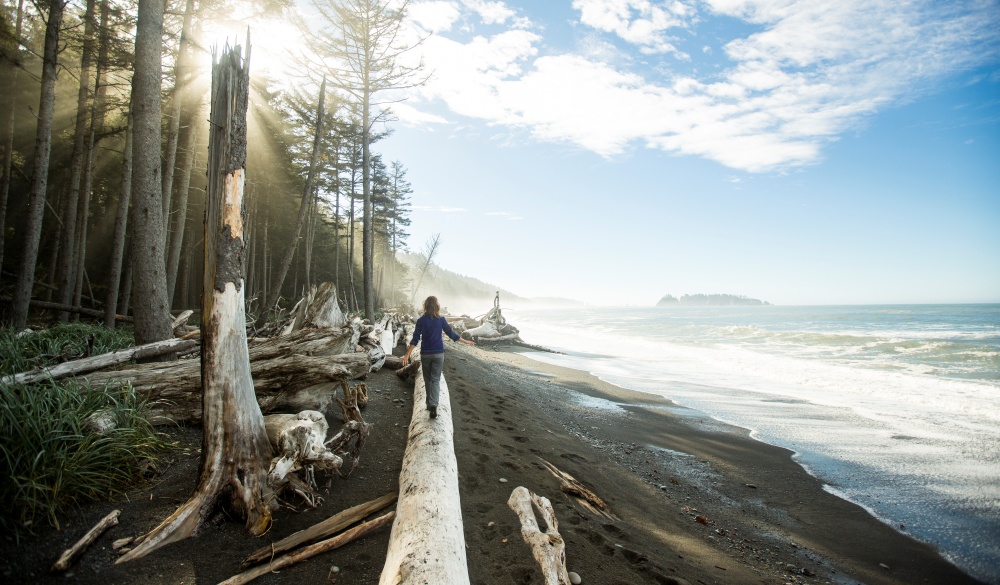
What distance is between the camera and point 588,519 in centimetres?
388

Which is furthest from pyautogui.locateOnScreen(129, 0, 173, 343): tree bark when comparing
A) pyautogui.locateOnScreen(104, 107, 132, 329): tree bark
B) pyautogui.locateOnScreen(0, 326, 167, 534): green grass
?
pyautogui.locateOnScreen(104, 107, 132, 329): tree bark

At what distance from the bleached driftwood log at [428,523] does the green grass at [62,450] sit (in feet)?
7.22

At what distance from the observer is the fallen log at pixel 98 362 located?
14.3 feet

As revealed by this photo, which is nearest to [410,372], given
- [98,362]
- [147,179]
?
[98,362]

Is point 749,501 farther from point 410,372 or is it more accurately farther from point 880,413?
point 880,413

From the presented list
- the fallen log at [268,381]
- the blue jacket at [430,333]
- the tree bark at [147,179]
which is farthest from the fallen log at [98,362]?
the blue jacket at [430,333]

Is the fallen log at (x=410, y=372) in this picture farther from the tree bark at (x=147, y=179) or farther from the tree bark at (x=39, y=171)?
the tree bark at (x=39, y=171)

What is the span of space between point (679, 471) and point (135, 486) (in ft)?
20.0

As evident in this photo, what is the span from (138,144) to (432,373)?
6268 mm

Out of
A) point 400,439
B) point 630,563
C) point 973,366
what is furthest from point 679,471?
point 973,366

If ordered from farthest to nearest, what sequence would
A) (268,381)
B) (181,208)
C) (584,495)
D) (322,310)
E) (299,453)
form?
(181,208) → (322,310) → (268,381) → (584,495) → (299,453)

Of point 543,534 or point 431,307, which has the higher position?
point 431,307

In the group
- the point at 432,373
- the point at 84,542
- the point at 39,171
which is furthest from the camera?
the point at 39,171

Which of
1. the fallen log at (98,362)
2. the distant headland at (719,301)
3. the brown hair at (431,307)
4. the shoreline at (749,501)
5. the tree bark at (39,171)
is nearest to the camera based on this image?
the shoreline at (749,501)
